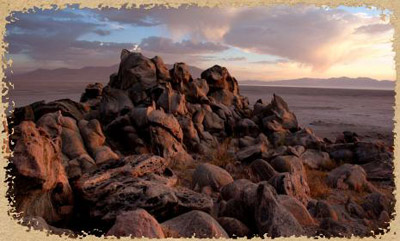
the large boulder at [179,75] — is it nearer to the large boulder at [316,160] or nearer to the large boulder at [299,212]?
the large boulder at [316,160]

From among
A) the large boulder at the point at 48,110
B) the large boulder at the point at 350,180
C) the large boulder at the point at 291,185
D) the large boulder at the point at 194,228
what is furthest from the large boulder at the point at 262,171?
the large boulder at the point at 48,110

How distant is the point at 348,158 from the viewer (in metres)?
17.2

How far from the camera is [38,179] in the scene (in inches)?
238

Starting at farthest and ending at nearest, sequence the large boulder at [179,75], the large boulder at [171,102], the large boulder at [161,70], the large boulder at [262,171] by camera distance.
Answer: the large boulder at [179,75], the large boulder at [161,70], the large boulder at [171,102], the large boulder at [262,171]

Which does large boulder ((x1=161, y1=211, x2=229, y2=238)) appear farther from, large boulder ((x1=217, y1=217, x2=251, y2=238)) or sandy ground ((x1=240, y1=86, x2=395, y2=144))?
sandy ground ((x1=240, y1=86, x2=395, y2=144))

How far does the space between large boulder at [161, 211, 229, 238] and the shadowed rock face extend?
19 mm

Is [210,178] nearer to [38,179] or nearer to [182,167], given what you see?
[182,167]

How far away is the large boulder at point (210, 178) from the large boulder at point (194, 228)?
14.6 feet

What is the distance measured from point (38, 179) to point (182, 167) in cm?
853

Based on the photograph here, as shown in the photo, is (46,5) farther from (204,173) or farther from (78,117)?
(78,117)

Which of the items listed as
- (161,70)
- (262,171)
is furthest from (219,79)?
(262,171)

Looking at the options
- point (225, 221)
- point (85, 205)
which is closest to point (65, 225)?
point (85, 205)

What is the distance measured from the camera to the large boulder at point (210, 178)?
34.7ft

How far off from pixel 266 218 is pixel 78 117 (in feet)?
40.9
